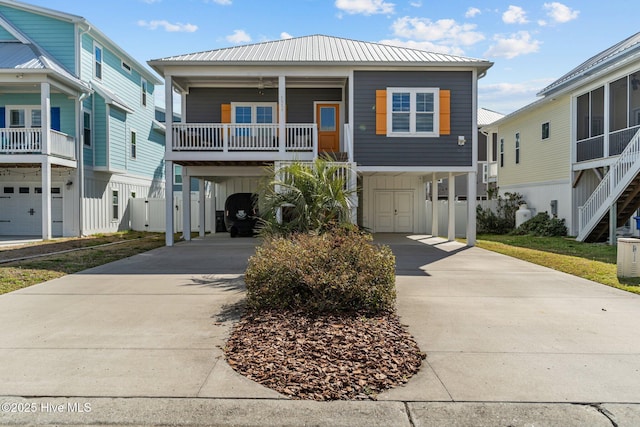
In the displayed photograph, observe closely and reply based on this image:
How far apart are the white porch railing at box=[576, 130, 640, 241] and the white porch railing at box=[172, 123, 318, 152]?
32.6 ft

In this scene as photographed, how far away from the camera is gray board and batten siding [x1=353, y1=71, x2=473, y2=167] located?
15.2 metres

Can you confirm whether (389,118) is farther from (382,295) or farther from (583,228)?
(382,295)

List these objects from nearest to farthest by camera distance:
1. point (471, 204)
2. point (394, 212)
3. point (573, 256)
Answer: point (573, 256) < point (471, 204) < point (394, 212)

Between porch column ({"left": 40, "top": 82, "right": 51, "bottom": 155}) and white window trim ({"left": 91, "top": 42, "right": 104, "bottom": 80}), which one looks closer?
porch column ({"left": 40, "top": 82, "right": 51, "bottom": 155})

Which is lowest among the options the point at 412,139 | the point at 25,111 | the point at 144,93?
the point at 412,139

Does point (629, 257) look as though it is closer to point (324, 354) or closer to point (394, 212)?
point (324, 354)

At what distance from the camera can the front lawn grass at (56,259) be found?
8883 mm

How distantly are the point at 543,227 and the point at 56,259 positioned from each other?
18.3 m

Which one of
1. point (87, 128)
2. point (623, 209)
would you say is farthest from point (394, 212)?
point (87, 128)

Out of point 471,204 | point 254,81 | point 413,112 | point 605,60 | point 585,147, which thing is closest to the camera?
point 413,112

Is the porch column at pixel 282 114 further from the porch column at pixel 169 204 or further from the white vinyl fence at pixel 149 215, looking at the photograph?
the white vinyl fence at pixel 149 215

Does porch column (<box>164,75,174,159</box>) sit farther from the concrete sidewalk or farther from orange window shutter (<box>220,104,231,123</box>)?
the concrete sidewalk

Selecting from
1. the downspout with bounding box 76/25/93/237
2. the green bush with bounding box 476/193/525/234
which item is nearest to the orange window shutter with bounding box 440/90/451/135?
the green bush with bounding box 476/193/525/234

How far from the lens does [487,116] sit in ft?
115
